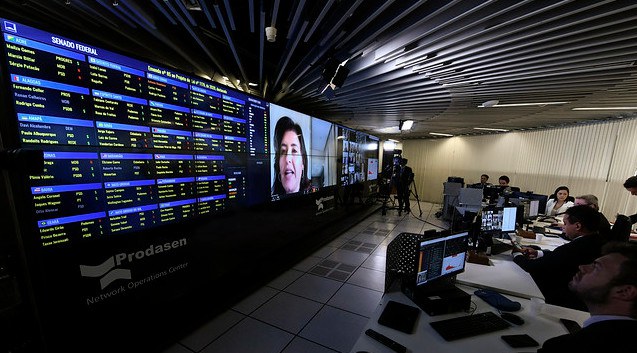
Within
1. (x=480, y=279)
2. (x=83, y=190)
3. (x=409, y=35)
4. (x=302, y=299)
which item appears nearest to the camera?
(x=83, y=190)

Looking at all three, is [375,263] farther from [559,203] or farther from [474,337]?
[559,203]

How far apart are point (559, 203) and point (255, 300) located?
6.49 metres

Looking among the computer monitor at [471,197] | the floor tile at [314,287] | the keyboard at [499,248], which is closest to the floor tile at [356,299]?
the floor tile at [314,287]

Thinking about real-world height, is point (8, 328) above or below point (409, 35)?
below

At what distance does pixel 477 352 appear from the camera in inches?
50.3

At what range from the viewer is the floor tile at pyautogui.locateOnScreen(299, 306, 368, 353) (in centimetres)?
226

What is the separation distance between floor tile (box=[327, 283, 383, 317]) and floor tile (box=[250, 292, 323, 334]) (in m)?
0.27

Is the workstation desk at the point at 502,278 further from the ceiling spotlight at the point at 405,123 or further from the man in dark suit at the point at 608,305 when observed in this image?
the ceiling spotlight at the point at 405,123

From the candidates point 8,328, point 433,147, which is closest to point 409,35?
point 8,328

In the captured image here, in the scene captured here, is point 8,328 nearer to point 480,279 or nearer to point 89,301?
point 89,301

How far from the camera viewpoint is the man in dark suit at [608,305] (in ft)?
3.25

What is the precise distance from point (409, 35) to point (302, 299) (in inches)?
130

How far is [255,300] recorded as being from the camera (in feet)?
9.61

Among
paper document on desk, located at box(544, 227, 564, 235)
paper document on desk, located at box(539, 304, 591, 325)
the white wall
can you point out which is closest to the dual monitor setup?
paper document on desk, located at box(539, 304, 591, 325)
